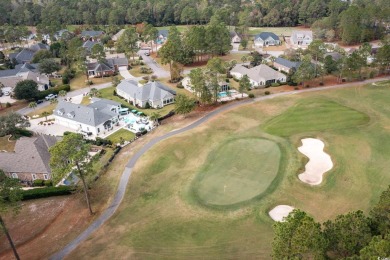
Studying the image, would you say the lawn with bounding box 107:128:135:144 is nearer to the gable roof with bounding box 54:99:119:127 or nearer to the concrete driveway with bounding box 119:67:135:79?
the gable roof with bounding box 54:99:119:127

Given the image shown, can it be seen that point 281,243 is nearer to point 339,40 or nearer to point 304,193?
point 304,193

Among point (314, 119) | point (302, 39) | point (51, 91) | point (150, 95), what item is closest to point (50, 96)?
point (51, 91)

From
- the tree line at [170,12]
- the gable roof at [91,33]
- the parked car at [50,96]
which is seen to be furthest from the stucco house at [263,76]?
the gable roof at [91,33]

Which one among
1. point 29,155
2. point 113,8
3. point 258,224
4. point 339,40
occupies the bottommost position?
point 258,224

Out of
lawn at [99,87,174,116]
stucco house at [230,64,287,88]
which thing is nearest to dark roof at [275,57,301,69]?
stucco house at [230,64,287,88]

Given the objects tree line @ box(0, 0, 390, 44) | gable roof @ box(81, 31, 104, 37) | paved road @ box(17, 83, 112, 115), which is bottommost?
paved road @ box(17, 83, 112, 115)

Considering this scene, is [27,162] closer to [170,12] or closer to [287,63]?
[287,63]

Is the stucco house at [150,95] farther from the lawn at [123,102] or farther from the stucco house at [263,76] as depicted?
the stucco house at [263,76]

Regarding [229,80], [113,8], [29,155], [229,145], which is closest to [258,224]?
[229,145]
